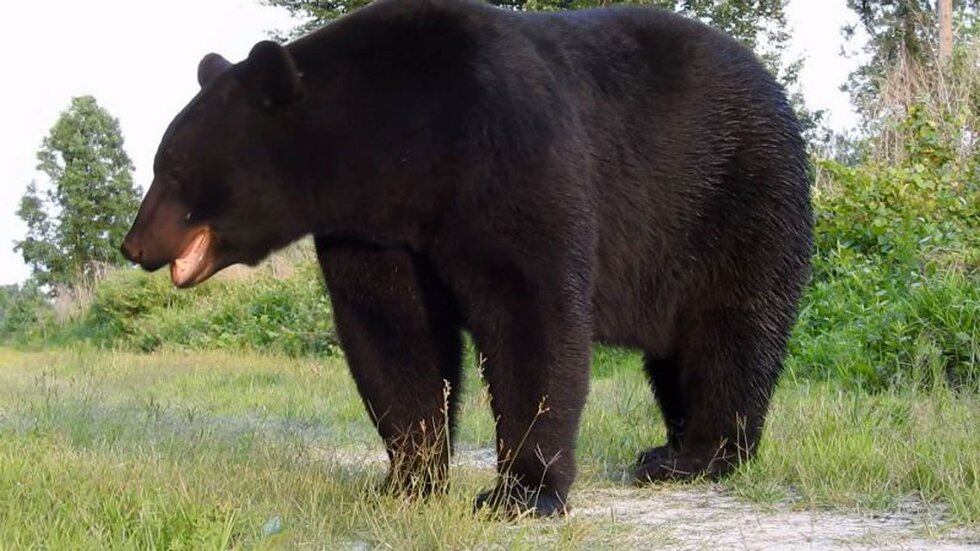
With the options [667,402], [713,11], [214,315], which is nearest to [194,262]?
[667,402]

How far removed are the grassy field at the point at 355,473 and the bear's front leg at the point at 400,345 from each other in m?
0.18

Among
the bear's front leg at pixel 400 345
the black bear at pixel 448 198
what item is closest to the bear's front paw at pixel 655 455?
the black bear at pixel 448 198

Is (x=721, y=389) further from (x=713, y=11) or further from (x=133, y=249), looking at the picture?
(x=713, y=11)

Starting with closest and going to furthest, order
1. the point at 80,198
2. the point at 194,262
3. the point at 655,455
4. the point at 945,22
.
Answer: the point at 194,262 → the point at 655,455 → the point at 945,22 → the point at 80,198

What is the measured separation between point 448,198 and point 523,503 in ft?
3.47

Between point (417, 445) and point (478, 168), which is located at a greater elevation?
point (478, 168)

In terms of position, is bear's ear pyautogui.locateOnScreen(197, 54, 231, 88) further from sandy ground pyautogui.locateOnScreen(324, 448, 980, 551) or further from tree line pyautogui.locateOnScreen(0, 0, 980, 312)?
tree line pyautogui.locateOnScreen(0, 0, 980, 312)

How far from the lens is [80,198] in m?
37.2

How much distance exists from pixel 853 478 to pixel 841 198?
5948mm

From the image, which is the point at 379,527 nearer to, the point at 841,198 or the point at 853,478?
the point at 853,478

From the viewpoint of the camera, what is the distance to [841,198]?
9.98 m

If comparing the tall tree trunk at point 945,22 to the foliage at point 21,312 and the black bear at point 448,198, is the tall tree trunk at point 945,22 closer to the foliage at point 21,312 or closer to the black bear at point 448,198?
the foliage at point 21,312

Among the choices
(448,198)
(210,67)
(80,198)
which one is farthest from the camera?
(80,198)

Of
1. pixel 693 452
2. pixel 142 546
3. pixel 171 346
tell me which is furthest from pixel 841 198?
pixel 171 346
